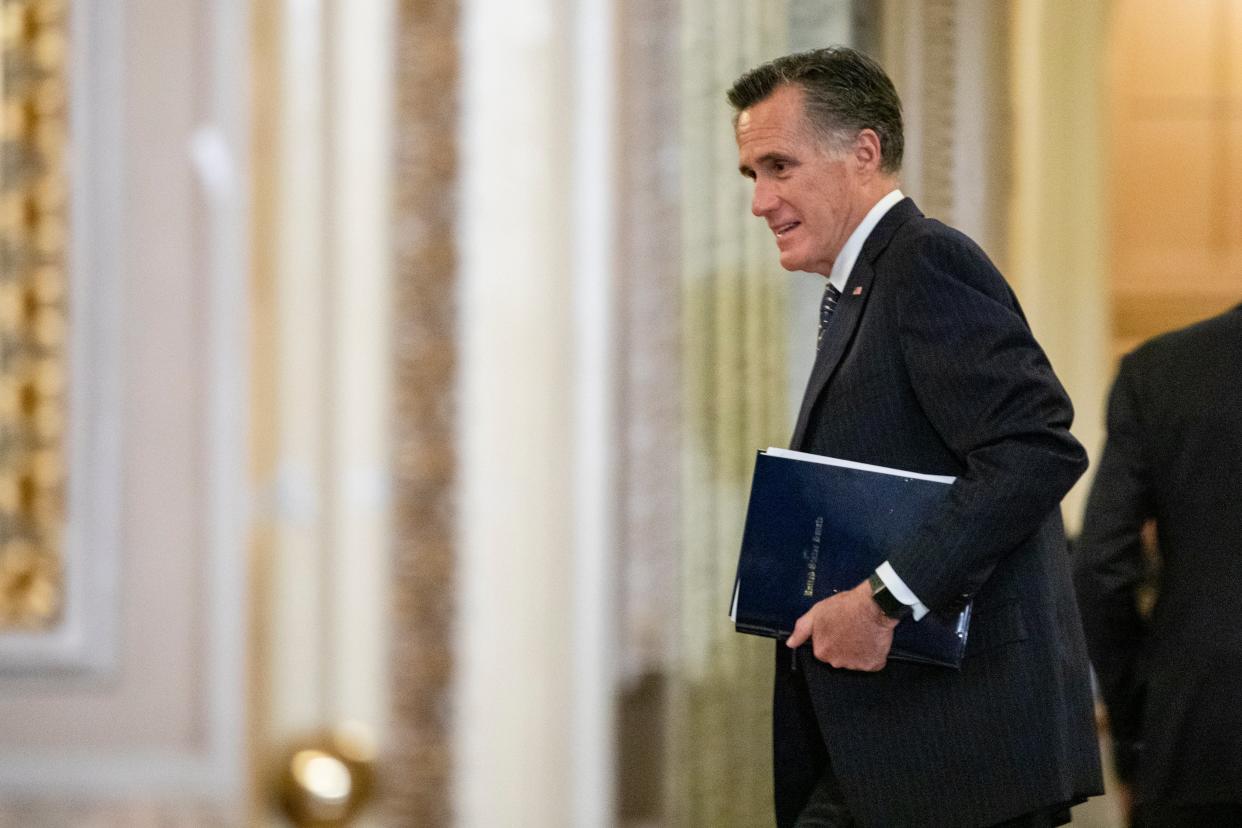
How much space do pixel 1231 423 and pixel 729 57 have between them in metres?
0.85

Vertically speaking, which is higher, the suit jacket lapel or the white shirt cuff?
the suit jacket lapel

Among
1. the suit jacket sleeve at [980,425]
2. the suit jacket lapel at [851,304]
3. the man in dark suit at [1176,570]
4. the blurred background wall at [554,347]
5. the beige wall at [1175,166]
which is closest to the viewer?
the suit jacket sleeve at [980,425]

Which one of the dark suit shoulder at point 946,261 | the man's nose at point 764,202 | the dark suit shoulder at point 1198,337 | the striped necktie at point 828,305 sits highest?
the man's nose at point 764,202

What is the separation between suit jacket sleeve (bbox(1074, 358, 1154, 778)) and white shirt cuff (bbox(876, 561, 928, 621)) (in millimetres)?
572

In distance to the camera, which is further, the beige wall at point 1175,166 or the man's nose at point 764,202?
the beige wall at point 1175,166

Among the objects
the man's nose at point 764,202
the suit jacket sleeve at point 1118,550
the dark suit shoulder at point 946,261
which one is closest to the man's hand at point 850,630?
the dark suit shoulder at point 946,261

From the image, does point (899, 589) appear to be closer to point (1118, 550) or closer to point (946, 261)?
point (946, 261)

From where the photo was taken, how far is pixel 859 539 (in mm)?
Answer: 1209

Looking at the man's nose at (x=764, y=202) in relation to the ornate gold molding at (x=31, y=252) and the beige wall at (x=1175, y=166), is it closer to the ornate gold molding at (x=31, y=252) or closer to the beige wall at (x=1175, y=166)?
the beige wall at (x=1175, y=166)

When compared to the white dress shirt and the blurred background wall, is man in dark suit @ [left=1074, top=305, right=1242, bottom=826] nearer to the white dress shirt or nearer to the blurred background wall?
the blurred background wall

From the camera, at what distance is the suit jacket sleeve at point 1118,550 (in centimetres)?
165

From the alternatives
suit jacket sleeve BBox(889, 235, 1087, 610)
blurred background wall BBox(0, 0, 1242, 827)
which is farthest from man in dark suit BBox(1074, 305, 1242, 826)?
suit jacket sleeve BBox(889, 235, 1087, 610)

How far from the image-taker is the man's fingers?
1215 mm

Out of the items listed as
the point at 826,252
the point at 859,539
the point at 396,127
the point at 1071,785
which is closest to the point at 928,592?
the point at 859,539
